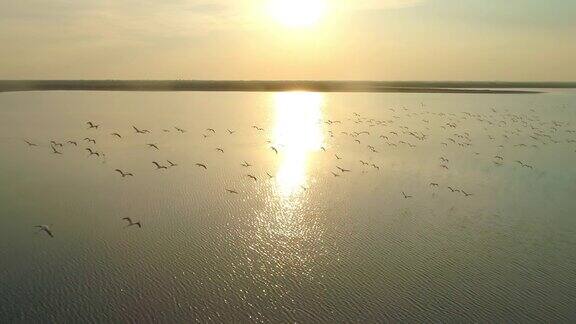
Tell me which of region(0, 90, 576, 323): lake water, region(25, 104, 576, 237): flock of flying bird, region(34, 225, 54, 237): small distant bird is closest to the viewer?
region(0, 90, 576, 323): lake water

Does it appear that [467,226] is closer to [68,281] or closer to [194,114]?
[68,281]

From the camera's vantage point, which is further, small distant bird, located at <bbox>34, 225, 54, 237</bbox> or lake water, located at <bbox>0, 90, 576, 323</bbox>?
small distant bird, located at <bbox>34, 225, 54, 237</bbox>

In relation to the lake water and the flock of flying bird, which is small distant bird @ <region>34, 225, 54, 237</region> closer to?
the lake water

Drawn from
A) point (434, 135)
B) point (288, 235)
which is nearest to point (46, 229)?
point (288, 235)

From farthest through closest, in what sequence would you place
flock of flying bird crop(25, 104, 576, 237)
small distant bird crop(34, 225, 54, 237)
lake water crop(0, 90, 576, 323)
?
1. flock of flying bird crop(25, 104, 576, 237)
2. small distant bird crop(34, 225, 54, 237)
3. lake water crop(0, 90, 576, 323)

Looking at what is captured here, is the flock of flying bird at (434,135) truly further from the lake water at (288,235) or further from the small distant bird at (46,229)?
the small distant bird at (46,229)

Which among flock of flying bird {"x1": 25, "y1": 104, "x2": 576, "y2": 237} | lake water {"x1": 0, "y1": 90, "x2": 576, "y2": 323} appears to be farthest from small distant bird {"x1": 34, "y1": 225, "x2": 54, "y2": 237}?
flock of flying bird {"x1": 25, "y1": 104, "x2": 576, "y2": 237}

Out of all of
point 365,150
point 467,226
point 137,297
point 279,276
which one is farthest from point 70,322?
point 365,150

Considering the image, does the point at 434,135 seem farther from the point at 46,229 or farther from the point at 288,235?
the point at 46,229
